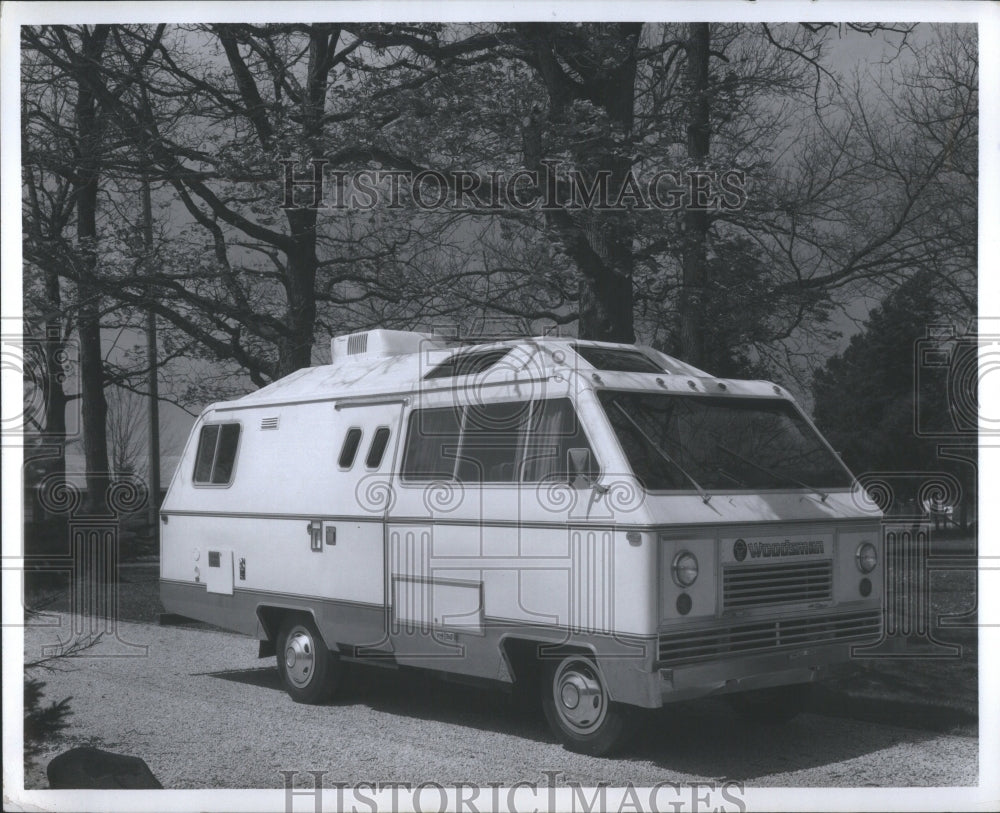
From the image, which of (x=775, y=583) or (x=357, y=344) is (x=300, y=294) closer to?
(x=357, y=344)

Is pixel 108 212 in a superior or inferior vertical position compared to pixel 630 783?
superior

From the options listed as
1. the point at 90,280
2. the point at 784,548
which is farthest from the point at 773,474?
the point at 90,280

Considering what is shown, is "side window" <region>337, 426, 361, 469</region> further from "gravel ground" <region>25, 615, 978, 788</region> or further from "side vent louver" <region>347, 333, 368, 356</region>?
"gravel ground" <region>25, 615, 978, 788</region>

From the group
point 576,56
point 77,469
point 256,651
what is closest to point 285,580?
point 256,651

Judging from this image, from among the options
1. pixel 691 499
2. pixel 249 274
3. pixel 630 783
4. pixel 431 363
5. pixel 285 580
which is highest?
pixel 249 274

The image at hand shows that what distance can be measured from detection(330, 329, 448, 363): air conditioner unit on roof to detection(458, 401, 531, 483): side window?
3.01 feet

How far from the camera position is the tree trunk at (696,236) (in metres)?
8.79

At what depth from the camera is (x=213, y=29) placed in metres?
8.16

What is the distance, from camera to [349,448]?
866cm

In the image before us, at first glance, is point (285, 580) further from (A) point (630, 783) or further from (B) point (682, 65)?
(B) point (682, 65)

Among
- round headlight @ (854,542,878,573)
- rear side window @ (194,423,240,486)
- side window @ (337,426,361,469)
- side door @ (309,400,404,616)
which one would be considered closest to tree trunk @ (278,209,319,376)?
rear side window @ (194,423,240,486)

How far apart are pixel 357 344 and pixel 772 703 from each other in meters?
3.76

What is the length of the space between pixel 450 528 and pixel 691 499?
1557 mm

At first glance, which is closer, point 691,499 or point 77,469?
point 691,499
